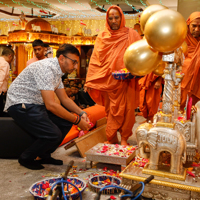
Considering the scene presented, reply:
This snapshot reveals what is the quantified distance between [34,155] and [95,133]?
1115 mm

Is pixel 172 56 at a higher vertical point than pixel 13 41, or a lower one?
lower

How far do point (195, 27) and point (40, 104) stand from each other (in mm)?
2041

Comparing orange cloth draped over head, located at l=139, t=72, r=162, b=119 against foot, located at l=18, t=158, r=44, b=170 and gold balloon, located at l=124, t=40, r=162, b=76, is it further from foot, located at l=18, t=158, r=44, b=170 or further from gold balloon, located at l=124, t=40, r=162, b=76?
gold balloon, located at l=124, t=40, r=162, b=76

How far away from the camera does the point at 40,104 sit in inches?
101

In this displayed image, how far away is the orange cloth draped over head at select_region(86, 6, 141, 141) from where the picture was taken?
318 centimetres

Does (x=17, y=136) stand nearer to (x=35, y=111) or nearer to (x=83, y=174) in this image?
(x=35, y=111)

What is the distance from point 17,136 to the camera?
2.71 meters

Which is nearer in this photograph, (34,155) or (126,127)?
(34,155)

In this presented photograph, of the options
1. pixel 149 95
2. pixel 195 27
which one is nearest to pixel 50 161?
pixel 195 27

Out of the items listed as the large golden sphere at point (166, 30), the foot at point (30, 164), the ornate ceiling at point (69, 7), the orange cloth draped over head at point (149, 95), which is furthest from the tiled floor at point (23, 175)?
the ornate ceiling at point (69, 7)

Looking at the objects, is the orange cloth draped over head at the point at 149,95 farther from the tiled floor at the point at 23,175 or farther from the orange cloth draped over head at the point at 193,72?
the tiled floor at the point at 23,175

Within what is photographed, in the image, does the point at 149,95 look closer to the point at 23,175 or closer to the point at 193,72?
the point at 193,72

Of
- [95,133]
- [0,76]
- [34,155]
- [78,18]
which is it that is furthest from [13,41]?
[34,155]

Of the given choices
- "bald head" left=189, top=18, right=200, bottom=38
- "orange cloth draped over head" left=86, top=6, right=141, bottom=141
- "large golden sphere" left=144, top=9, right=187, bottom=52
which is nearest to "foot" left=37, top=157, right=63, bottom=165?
"orange cloth draped over head" left=86, top=6, right=141, bottom=141
